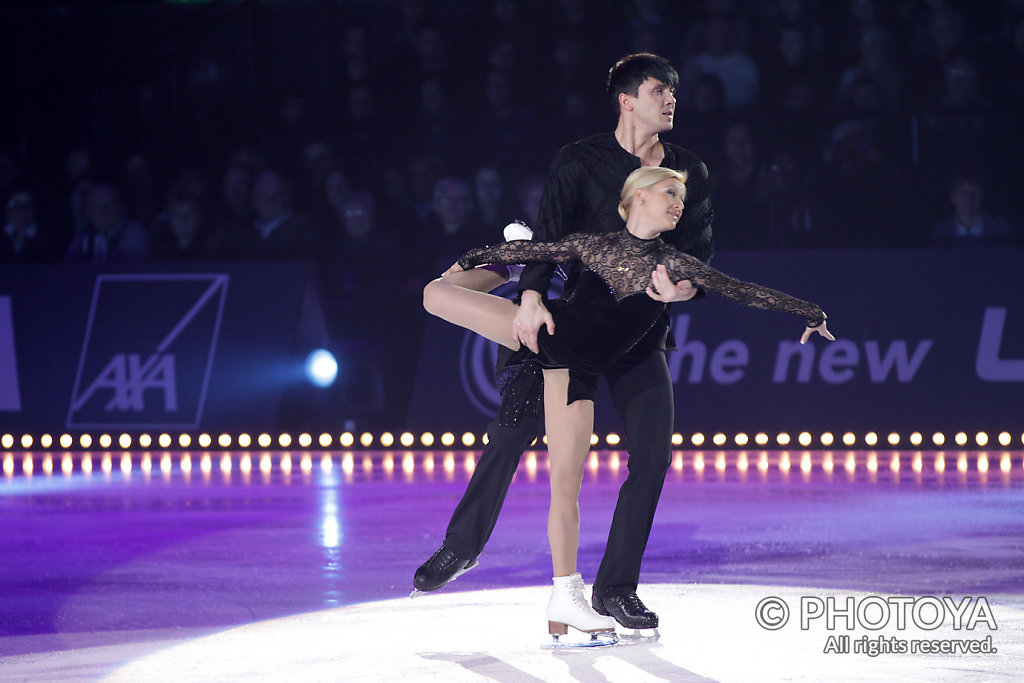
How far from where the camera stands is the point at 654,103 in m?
4.15

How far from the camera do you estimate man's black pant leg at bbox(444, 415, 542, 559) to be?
432cm

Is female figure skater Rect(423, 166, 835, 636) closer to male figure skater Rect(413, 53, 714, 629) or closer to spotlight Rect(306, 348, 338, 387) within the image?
male figure skater Rect(413, 53, 714, 629)

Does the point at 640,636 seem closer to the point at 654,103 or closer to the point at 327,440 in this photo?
the point at 654,103

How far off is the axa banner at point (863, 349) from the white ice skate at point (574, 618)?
5963 mm

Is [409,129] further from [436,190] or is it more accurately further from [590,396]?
[590,396]

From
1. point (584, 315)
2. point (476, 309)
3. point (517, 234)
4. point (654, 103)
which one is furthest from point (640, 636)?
point (654, 103)

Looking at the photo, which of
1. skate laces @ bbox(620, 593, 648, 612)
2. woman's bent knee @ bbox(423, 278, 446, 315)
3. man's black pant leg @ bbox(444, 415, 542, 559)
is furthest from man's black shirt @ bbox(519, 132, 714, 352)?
skate laces @ bbox(620, 593, 648, 612)

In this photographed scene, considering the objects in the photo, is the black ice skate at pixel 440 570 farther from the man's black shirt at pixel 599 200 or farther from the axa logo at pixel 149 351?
the axa logo at pixel 149 351

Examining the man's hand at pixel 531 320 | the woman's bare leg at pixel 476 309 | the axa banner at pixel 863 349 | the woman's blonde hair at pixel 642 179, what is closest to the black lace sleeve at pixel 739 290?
the woman's blonde hair at pixel 642 179

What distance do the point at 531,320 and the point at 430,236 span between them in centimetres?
708

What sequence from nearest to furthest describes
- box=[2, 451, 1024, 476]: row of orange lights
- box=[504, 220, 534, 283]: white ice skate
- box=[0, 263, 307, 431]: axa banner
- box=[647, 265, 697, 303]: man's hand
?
1. box=[647, 265, 697, 303]: man's hand
2. box=[504, 220, 534, 283]: white ice skate
3. box=[2, 451, 1024, 476]: row of orange lights
4. box=[0, 263, 307, 431]: axa banner

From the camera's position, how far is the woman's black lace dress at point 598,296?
3943 millimetres

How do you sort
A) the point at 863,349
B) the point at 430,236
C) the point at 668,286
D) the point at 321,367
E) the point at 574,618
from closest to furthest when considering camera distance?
the point at 668,286 < the point at 574,618 < the point at 863,349 < the point at 321,367 < the point at 430,236

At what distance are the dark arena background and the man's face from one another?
12.2 feet
